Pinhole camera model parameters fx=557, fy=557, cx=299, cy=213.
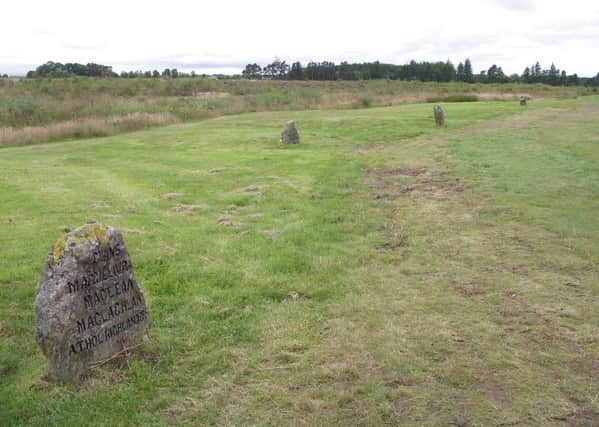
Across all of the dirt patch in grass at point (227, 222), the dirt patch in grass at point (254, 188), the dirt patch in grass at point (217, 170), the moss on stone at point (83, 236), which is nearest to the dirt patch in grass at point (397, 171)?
the dirt patch in grass at point (254, 188)

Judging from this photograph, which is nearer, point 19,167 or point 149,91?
point 19,167

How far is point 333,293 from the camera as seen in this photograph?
7289 mm

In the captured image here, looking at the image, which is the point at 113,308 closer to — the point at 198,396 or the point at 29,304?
the point at 198,396

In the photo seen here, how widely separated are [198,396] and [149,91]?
56327 mm

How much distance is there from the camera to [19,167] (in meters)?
17.8

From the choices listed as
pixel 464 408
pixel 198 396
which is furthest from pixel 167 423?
pixel 464 408

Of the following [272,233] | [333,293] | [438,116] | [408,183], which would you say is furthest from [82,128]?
[333,293]

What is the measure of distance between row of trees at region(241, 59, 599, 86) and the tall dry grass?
273ft

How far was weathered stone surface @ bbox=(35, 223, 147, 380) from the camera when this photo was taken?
16.7ft

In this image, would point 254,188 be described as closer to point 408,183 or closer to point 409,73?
point 408,183

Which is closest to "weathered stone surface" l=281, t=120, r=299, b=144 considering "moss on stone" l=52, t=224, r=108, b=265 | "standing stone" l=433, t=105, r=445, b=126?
"standing stone" l=433, t=105, r=445, b=126

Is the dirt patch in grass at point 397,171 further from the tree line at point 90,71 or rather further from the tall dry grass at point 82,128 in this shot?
the tree line at point 90,71

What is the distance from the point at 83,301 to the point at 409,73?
118 meters

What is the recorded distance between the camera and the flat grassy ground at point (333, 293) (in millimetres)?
4965
